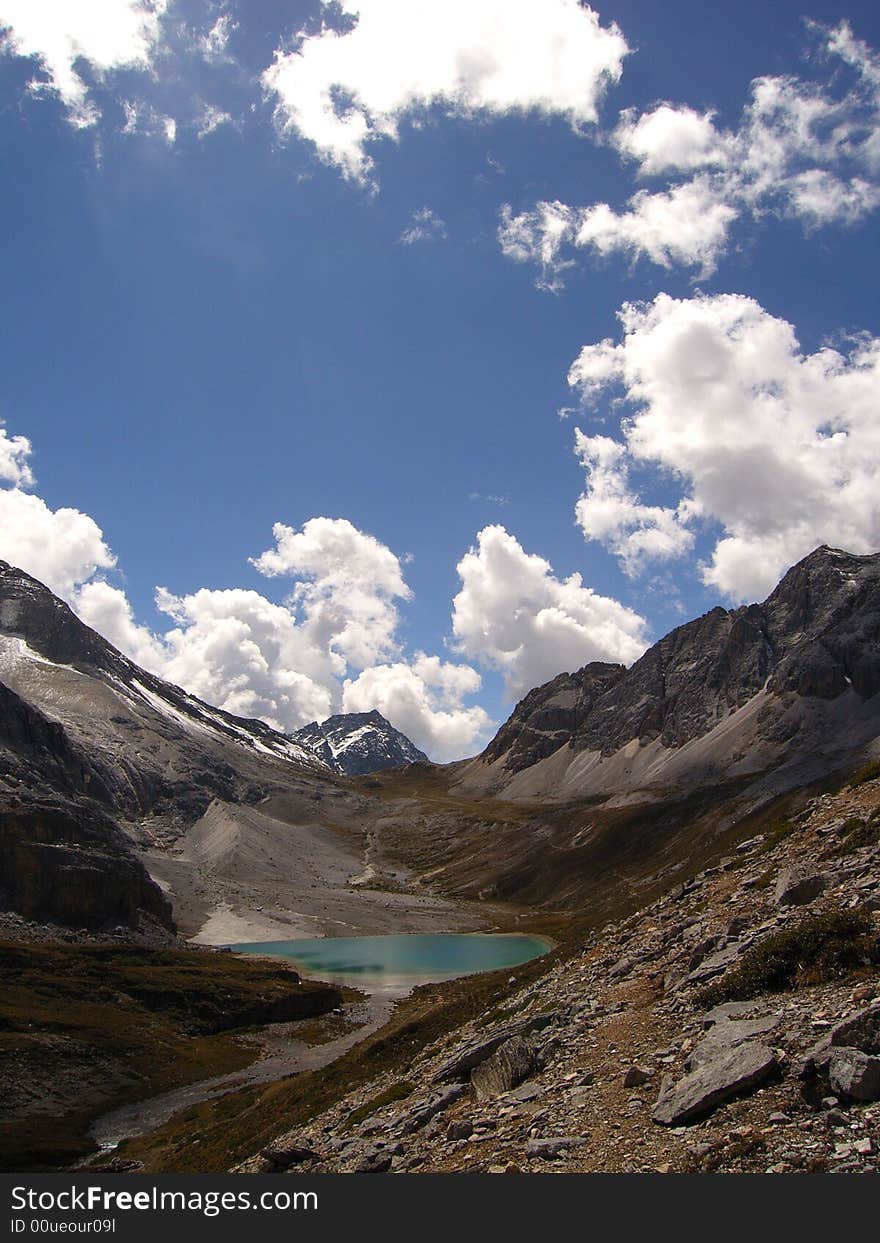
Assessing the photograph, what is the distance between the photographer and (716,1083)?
1322 centimetres

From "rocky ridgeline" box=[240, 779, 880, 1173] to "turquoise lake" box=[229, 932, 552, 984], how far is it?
89.1m

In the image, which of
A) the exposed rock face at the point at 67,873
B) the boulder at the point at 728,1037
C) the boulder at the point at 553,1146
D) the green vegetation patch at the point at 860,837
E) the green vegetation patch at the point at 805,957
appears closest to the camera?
the boulder at the point at 553,1146

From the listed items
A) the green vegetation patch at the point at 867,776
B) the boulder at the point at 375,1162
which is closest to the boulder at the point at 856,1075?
the boulder at the point at 375,1162

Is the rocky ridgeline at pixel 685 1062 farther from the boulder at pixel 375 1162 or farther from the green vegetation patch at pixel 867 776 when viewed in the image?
the green vegetation patch at pixel 867 776

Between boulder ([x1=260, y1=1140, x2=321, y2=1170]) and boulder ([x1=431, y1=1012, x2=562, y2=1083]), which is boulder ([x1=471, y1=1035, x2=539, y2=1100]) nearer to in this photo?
boulder ([x1=431, y1=1012, x2=562, y2=1083])

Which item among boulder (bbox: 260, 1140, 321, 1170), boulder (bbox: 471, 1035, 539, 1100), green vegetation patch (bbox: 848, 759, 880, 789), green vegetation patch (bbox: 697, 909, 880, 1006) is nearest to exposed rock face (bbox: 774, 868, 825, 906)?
green vegetation patch (bbox: 697, 909, 880, 1006)

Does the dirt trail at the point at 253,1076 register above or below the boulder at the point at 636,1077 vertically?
below

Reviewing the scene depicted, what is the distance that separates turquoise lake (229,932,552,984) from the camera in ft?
387

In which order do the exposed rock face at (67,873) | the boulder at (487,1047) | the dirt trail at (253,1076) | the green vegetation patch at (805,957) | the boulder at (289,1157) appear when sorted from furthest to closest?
the exposed rock face at (67,873) → the dirt trail at (253,1076) → the boulder at (487,1047) → the boulder at (289,1157) → the green vegetation patch at (805,957)

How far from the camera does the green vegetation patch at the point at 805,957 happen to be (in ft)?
51.6

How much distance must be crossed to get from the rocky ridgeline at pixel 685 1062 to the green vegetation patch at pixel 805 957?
0.07 meters

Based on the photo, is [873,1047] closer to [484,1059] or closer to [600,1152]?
[600,1152]

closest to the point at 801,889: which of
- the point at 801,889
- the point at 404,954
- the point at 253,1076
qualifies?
the point at 801,889

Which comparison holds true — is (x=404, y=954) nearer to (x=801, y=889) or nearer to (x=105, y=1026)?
(x=105, y=1026)
